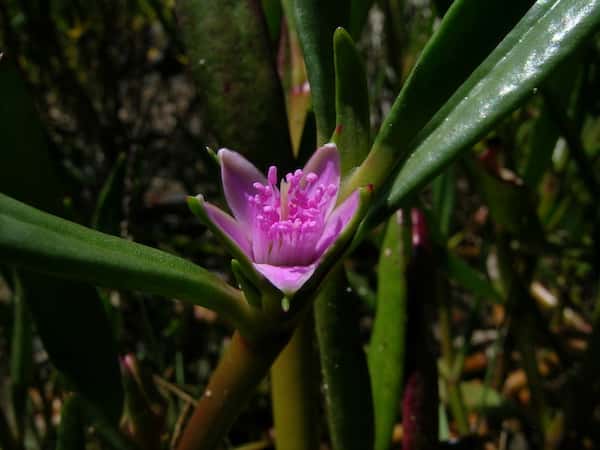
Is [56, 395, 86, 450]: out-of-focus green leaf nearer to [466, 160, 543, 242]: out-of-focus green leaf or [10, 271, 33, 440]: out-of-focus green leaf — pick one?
[10, 271, 33, 440]: out-of-focus green leaf

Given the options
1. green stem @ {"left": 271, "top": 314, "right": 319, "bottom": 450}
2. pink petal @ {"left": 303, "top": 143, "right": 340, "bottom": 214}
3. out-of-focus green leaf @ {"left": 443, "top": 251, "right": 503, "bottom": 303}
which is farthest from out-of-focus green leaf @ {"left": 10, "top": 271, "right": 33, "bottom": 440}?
out-of-focus green leaf @ {"left": 443, "top": 251, "right": 503, "bottom": 303}

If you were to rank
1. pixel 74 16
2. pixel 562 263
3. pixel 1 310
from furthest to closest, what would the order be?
pixel 74 16, pixel 562 263, pixel 1 310

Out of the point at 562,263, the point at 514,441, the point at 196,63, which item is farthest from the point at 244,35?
the point at 562,263

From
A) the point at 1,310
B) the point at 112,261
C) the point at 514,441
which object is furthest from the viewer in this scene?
the point at 514,441

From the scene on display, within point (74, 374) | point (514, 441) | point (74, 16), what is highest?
point (74, 16)

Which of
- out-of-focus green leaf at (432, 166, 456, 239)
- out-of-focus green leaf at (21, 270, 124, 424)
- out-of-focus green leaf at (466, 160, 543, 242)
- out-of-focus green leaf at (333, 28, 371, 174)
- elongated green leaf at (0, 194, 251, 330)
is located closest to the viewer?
elongated green leaf at (0, 194, 251, 330)

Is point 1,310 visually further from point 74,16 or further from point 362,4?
point 74,16

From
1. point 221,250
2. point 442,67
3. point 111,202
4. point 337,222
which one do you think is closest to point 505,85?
point 442,67
